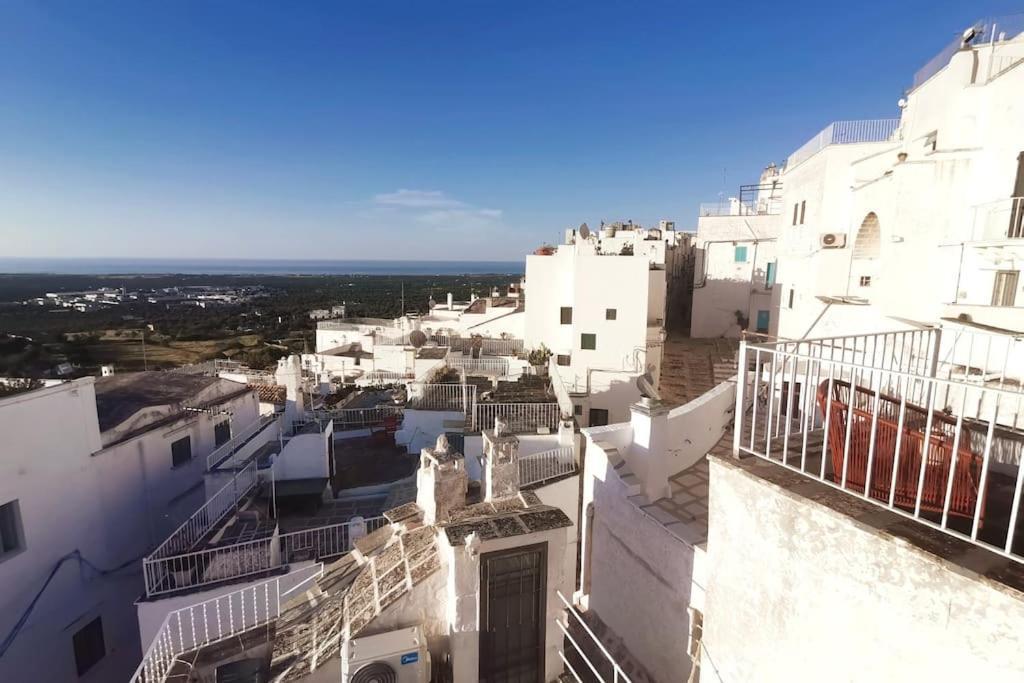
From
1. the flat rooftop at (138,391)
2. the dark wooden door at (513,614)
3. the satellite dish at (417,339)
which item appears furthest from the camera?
the satellite dish at (417,339)

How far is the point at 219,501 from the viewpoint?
1068cm

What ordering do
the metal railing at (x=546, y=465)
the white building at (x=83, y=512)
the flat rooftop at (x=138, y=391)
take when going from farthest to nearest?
1. the flat rooftop at (x=138, y=391)
2. the metal railing at (x=546, y=465)
3. the white building at (x=83, y=512)

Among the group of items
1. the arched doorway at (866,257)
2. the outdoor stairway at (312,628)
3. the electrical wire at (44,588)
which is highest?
the arched doorway at (866,257)

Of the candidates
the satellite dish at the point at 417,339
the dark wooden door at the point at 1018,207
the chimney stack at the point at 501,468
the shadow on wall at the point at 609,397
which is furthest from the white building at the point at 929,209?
the satellite dish at the point at 417,339

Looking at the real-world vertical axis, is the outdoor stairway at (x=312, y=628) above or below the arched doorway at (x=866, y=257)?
below

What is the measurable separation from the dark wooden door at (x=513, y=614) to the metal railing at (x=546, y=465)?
557 cm

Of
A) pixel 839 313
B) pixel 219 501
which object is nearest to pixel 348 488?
pixel 219 501

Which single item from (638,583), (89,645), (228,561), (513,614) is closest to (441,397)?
(228,561)

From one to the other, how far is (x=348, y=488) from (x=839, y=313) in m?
16.8

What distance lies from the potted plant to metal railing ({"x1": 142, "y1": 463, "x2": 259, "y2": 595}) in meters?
12.2

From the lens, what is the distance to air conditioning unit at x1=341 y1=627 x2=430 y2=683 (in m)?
4.28

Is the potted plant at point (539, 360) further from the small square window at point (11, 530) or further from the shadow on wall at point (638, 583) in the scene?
the small square window at point (11, 530)

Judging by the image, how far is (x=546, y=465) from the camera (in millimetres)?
11516

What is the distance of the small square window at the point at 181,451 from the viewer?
13.1 meters
